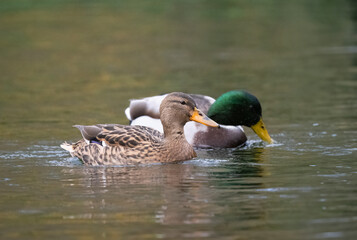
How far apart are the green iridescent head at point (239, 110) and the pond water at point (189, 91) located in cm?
32

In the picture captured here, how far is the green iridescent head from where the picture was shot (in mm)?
10641

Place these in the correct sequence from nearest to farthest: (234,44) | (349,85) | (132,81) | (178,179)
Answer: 1. (178,179)
2. (349,85)
3. (132,81)
4. (234,44)

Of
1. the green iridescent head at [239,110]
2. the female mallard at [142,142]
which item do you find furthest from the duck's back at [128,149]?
the green iridescent head at [239,110]

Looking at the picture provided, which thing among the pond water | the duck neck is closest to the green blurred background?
the pond water

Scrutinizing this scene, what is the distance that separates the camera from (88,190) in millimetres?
7676

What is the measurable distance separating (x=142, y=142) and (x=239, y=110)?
213cm

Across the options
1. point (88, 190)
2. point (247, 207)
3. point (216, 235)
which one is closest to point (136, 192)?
point (88, 190)

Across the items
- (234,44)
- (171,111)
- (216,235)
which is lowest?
(216,235)

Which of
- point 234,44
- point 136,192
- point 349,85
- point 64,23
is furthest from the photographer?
point 64,23

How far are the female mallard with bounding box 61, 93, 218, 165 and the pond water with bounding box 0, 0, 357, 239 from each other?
16cm

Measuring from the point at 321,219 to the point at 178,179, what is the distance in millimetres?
2089

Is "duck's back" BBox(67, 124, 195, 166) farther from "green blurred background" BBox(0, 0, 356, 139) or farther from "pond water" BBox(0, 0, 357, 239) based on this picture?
"green blurred background" BBox(0, 0, 356, 139)

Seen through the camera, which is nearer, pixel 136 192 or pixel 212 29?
pixel 136 192

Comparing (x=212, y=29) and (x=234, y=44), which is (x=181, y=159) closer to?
(x=234, y=44)
